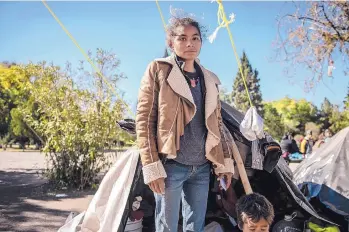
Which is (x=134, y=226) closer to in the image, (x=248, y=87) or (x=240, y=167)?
(x=240, y=167)

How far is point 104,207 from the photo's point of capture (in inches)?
113

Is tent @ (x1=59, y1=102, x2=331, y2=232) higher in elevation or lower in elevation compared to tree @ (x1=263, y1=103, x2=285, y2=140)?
lower

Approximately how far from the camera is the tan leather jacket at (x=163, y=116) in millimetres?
2002

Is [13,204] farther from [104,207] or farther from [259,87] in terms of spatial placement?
[259,87]

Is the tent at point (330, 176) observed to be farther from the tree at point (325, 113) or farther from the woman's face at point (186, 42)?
the tree at point (325, 113)

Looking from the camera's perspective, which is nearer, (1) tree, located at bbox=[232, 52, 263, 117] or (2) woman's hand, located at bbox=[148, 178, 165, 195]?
(2) woman's hand, located at bbox=[148, 178, 165, 195]

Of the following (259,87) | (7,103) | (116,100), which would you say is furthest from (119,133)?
(259,87)

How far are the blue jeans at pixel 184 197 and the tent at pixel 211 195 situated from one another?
0.69 metres

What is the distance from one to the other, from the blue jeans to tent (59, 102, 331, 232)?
0.69 metres

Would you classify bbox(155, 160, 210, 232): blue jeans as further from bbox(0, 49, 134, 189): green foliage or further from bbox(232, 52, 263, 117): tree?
bbox(232, 52, 263, 117): tree

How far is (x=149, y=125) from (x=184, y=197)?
22.4 inches

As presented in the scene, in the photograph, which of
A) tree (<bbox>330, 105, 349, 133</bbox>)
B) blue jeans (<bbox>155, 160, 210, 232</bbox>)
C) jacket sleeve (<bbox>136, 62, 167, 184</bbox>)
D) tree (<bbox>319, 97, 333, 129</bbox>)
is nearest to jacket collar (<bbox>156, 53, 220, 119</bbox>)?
jacket sleeve (<bbox>136, 62, 167, 184</bbox>)

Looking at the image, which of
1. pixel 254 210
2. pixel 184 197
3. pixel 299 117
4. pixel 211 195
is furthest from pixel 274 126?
pixel 184 197

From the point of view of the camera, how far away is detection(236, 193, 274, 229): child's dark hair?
2.25m
